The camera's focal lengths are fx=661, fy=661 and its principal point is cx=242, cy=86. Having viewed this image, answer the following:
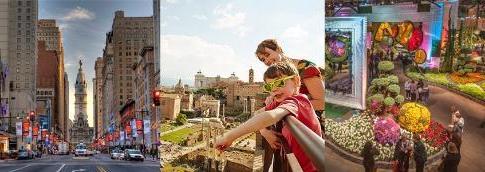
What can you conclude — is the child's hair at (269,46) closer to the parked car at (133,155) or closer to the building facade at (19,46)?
the building facade at (19,46)

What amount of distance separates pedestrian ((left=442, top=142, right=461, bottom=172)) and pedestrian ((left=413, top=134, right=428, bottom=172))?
0.13 meters

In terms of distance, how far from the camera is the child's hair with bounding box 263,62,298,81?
4.79 meters

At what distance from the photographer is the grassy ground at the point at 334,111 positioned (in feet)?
15.2

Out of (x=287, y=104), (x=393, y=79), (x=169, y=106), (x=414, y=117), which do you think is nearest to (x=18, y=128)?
(x=169, y=106)

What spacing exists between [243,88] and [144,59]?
2.99 metres

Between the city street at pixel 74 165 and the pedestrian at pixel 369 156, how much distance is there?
4009mm

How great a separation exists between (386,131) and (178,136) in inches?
83.3

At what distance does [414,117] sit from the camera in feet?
14.2

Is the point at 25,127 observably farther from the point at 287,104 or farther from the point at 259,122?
the point at 287,104

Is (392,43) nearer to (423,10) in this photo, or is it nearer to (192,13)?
(423,10)

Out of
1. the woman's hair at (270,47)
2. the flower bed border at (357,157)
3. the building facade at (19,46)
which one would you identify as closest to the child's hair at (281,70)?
the woman's hair at (270,47)

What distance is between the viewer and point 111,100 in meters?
8.98

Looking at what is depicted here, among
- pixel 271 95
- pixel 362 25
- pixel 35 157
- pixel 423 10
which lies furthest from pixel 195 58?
pixel 35 157

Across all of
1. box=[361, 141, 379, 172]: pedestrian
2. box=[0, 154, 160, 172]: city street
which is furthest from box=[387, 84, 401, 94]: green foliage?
box=[0, 154, 160, 172]: city street
